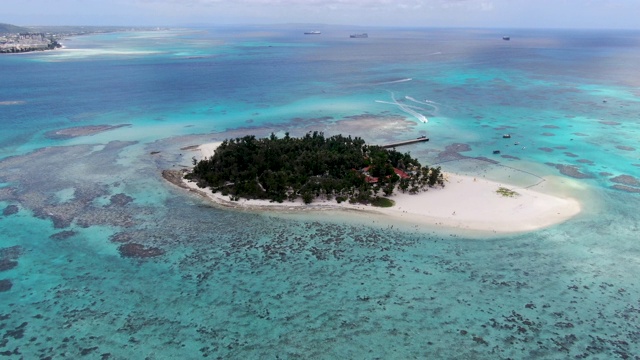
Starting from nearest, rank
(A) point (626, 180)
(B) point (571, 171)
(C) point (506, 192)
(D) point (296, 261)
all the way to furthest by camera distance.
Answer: (D) point (296, 261)
(C) point (506, 192)
(A) point (626, 180)
(B) point (571, 171)

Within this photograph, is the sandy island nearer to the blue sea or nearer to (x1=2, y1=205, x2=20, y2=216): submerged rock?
the blue sea

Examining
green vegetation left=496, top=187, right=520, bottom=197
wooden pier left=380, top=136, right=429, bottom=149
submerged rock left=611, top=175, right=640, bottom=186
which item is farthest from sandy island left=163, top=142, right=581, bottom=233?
wooden pier left=380, top=136, right=429, bottom=149

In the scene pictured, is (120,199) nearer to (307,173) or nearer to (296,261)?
(307,173)

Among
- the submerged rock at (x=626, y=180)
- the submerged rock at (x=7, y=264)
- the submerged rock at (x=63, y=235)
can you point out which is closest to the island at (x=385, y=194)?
the submerged rock at (x=626, y=180)

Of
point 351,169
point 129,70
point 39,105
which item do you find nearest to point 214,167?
point 351,169

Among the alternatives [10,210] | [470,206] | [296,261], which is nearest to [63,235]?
[10,210]

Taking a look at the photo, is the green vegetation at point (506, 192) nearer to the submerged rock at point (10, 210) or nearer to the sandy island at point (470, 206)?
the sandy island at point (470, 206)
